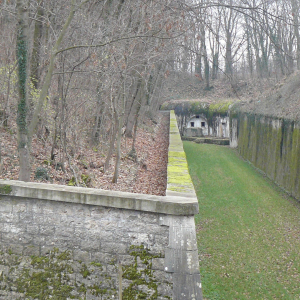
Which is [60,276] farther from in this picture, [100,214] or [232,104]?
[232,104]

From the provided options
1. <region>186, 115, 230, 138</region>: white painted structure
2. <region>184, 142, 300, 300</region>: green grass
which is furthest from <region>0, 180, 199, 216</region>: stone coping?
<region>186, 115, 230, 138</region>: white painted structure

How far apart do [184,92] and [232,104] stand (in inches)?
487

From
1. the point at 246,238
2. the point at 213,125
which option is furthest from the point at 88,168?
the point at 213,125

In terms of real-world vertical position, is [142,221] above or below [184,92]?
below

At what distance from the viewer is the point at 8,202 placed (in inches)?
228

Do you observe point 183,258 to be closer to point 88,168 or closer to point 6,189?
point 6,189

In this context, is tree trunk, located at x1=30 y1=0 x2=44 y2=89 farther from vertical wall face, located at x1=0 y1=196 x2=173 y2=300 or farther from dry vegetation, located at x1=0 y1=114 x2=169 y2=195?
vertical wall face, located at x1=0 y1=196 x2=173 y2=300

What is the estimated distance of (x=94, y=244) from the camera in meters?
5.48

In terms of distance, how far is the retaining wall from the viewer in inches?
206

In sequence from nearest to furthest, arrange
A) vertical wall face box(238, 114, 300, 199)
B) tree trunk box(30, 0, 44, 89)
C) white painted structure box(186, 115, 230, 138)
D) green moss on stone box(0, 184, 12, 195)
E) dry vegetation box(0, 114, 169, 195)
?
1. green moss on stone box(0, 184, 12, 195)
2. dry vegetation box(0, 114, 169, 195)
3. tree trunk box(30, 0, 44, 89)
4. vertical wall face box(238, 114, 300, 199)
5. white painted structure box(186, 115, 230, 138)

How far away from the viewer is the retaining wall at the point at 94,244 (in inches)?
206

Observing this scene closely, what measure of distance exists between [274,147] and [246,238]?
28.8 feet

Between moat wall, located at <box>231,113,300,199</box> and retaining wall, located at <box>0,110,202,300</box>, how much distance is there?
10315 mm

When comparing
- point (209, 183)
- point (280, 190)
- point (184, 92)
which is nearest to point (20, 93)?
point (209, 183)
